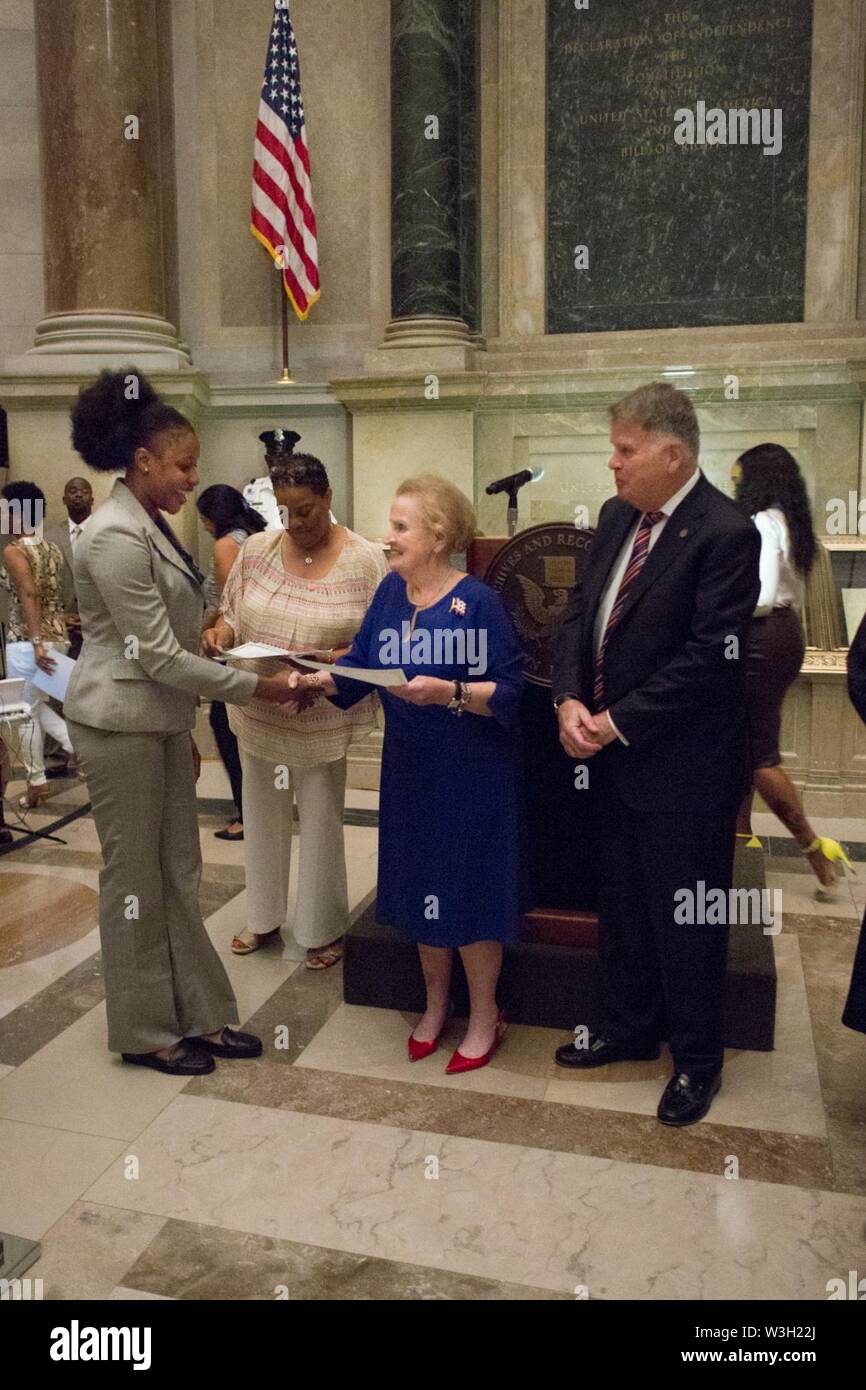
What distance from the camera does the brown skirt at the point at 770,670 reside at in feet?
15.5

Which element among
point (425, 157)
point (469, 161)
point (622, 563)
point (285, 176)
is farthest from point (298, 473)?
point (469, 161)

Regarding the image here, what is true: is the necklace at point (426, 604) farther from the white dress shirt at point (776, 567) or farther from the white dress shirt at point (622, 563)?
the white dress shirt at point (776, 567)

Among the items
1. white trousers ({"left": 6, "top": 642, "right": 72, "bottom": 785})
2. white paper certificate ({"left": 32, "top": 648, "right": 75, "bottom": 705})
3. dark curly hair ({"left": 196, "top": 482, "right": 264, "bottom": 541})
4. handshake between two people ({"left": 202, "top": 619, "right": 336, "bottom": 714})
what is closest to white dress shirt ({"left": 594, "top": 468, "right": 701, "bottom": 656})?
handshake between two people ({"left": 202, "top": 619, "right": 336, "bottom": 714})

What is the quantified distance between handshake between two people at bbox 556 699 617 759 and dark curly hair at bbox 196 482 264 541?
2.50 m

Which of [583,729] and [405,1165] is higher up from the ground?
[583,729]

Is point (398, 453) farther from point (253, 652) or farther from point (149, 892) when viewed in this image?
point (149, 892)

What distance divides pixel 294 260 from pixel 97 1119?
20.7 ft

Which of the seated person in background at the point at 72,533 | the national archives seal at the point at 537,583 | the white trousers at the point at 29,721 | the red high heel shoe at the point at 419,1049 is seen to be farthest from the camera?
the seated person in background at the point at 72,533

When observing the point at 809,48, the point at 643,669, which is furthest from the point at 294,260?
the point at 643,669

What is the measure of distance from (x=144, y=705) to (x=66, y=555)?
14.4 feet

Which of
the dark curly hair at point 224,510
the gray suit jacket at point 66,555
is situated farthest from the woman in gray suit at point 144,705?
the gray suit jacket at point 66,555

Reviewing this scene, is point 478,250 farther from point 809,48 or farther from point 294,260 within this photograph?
point 809,48

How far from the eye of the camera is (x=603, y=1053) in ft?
11.3

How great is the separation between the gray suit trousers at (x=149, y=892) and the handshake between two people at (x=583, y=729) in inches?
43.4
